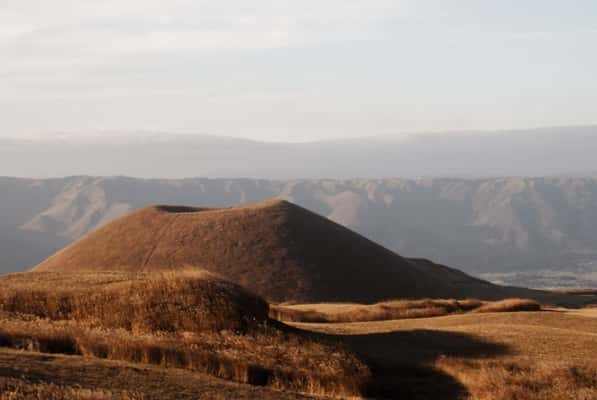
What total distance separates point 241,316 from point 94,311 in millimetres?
4625

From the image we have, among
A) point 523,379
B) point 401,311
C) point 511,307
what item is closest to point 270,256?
point 401,311

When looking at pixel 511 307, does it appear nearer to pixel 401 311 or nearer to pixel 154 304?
pixel 401 311

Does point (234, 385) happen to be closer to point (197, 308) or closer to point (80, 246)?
point (197, 308)

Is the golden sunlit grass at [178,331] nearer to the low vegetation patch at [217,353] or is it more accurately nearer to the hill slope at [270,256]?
the low vegetation patch at [217,353]

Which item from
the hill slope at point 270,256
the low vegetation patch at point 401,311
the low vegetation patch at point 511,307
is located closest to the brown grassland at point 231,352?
the low vegetation patch at point 401,311

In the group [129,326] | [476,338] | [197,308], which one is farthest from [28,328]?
[476,338]

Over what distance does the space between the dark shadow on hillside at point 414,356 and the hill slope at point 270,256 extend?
142ft

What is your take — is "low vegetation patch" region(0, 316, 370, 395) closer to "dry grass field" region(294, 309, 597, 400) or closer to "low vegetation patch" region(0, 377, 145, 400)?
"dry grass field" region(294, 309, 597, 400)

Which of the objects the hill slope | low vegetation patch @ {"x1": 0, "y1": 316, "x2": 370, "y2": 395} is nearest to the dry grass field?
low vegetation patch @ {"x1": 0, "y1": 316, "x2": 370, "y2": 395}

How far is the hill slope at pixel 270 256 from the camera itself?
7231 centimetres

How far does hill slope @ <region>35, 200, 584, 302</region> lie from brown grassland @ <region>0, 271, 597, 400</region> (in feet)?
140

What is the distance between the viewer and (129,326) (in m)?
23.3

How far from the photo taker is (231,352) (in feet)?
65.9

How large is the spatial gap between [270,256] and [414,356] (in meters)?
54.5
